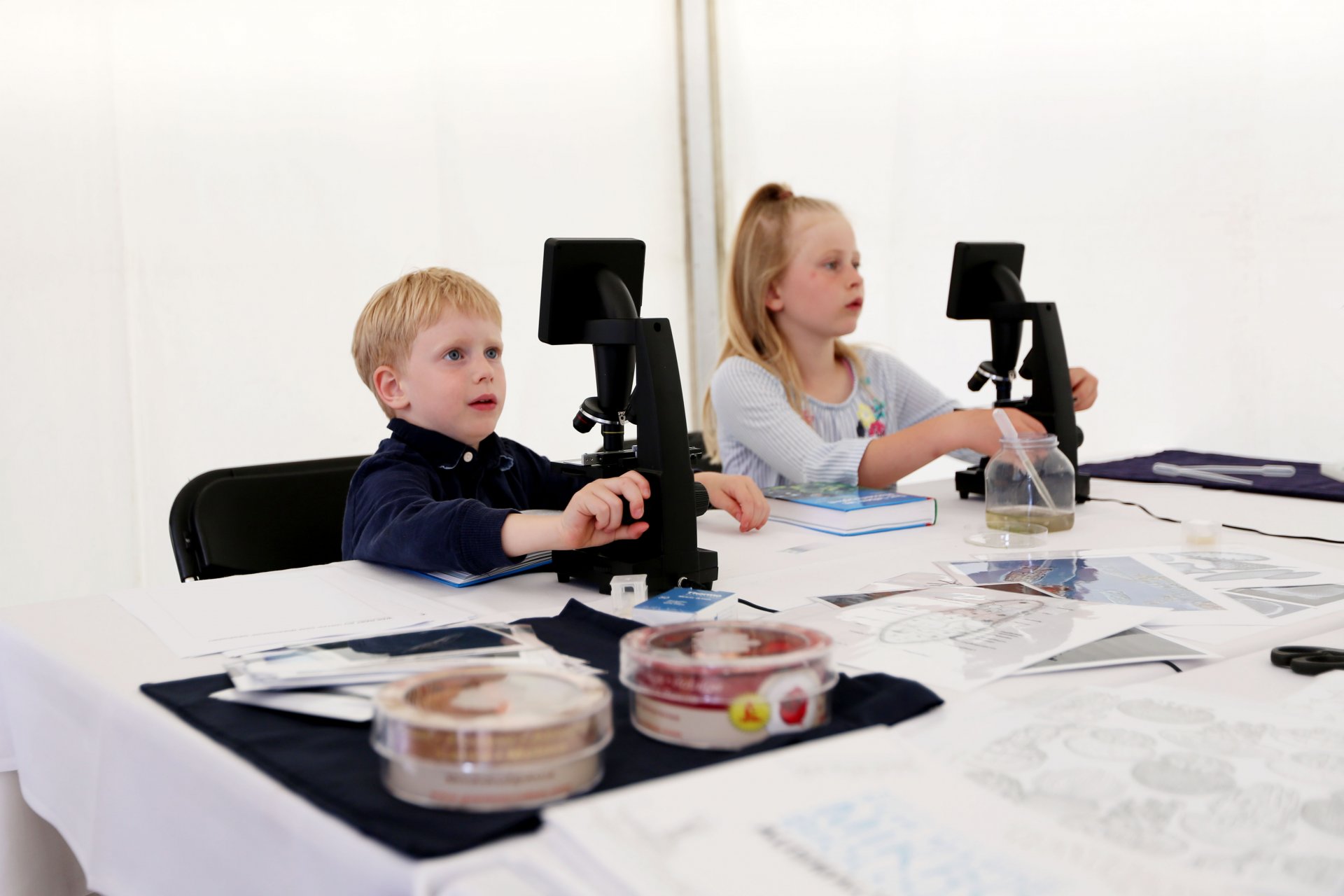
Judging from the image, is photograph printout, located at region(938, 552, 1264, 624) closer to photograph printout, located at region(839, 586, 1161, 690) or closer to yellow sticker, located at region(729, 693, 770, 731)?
photograph printout, located at region(839, 586, 1161, 690)

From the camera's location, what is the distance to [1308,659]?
896 millimetres

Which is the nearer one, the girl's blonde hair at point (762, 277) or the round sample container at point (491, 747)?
the round sample container at point (491, 747)

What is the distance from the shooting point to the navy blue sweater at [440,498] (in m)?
1.28

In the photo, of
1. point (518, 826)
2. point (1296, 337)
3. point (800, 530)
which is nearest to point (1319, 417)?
point (1296, 337)

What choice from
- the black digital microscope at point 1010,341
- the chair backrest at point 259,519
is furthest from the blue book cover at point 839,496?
the chair backrest at point 259,519

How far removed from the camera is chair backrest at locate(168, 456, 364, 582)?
166 centimetres

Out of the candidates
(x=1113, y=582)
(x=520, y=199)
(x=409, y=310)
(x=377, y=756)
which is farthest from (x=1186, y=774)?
(x=520, y=199)

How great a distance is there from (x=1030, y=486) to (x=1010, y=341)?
0.39 meters

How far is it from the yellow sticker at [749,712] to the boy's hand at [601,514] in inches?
19.8

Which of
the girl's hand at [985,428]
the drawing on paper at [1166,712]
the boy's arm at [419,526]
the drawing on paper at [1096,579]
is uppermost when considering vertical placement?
Answer: the girl's hand at [985,428]

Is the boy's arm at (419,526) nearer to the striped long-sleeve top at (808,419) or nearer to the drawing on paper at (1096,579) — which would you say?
the drawing on paper at (1096,579)

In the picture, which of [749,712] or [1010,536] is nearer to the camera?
[749,712]

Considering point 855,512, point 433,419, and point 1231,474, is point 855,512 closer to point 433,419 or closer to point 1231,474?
point 433,419

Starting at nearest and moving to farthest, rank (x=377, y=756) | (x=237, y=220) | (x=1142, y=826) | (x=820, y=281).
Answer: (x=1142, y=826) → (x=377, y=756) → (x=820, y=281) → (x=237, y=220)
